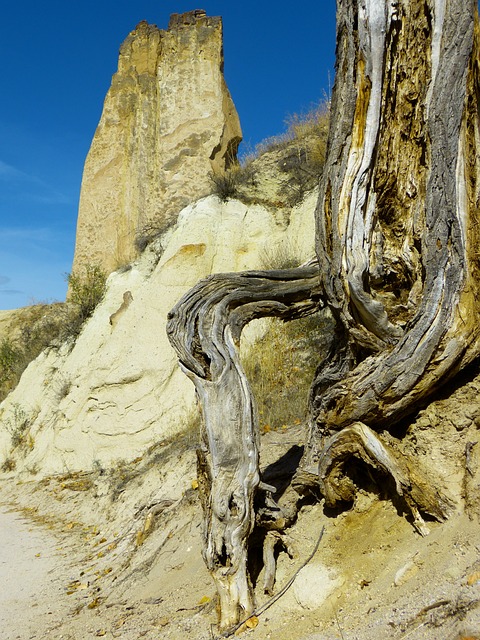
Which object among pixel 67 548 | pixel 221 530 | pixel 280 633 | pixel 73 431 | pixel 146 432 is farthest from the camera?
pixel 73 431

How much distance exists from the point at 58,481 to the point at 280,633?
7.88m

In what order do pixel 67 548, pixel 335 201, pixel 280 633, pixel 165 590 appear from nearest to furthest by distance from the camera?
pixel 280 633
pixel 335 201
pixel 165 590
pixel 67 548

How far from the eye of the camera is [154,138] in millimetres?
14297

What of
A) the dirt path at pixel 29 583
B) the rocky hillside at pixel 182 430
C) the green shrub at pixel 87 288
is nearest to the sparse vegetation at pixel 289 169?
the rocky hillside at pixel 182 430

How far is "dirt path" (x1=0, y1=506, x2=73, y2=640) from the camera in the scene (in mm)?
5133

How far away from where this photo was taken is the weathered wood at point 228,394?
380cm

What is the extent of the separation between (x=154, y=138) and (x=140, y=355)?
5.95m

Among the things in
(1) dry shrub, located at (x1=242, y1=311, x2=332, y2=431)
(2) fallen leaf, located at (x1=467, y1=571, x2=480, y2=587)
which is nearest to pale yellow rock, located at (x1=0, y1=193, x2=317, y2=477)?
(1) dry shrub, located at (x1=242, y1=311, x2=332, y2=431)

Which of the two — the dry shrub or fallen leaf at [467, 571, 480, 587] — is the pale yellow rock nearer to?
the dry shrub

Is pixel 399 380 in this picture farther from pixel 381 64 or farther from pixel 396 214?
pixel 381 64

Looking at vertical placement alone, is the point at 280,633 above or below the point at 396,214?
below

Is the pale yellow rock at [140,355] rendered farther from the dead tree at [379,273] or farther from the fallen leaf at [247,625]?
the fallen leaf at [247,625]

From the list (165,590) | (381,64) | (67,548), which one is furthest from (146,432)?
(381,64)

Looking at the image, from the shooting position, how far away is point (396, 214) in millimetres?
4242
